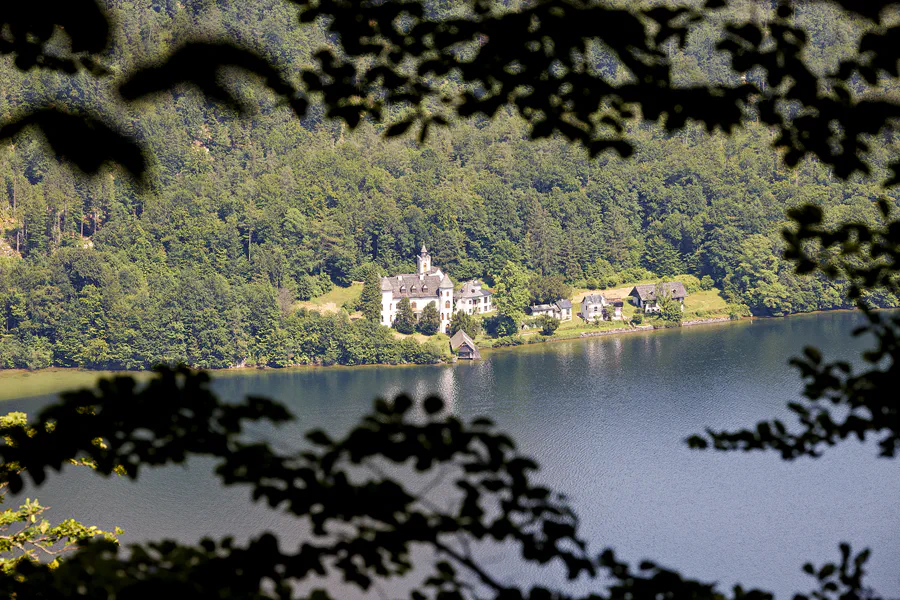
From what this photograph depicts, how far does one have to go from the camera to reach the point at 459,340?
140 ft

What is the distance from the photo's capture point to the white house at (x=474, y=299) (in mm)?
46281

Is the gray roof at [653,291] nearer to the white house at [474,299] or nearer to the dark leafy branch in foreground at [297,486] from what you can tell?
the white house at [474,299]

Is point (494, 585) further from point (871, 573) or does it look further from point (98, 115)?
point (871, 573)

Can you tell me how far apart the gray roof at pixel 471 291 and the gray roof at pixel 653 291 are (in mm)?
7365

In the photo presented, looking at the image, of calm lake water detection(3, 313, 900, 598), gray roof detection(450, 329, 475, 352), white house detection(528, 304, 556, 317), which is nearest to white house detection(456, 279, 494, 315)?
white house detection(528, 304, 556, 317)

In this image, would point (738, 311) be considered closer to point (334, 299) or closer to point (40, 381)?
point (334, 299)

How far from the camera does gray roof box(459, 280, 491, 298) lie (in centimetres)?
4634

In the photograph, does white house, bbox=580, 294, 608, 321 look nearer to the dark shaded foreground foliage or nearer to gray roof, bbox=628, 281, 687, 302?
gray roof, bbox=628, 281, 687, 302

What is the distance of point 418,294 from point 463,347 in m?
4.58

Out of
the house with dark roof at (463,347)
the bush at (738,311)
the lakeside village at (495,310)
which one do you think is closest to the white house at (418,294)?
A: the lakeside village at (495,310)

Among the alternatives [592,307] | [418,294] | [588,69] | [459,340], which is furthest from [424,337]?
[588,69]

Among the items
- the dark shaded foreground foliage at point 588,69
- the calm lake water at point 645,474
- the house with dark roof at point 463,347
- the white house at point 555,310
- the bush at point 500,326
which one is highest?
the white house at point 555,310

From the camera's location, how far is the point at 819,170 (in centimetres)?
5950

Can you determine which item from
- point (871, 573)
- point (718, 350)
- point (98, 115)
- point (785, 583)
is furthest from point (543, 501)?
point (718, 350)
